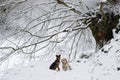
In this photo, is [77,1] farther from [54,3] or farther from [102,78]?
[102,78]

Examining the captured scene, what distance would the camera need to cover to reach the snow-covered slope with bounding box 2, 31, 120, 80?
24.8ft

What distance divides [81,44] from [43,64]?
2.06 metres

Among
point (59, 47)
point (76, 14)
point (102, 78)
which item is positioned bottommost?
point (102, 78)

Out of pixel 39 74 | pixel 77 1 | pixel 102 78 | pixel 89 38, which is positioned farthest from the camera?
pixel 89 38

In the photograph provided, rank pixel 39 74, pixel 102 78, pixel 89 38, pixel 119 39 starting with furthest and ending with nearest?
pixel 89 38 < pixel 119 39 < pixel 39 74 < pixel 102 78

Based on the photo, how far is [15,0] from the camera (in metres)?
9.88

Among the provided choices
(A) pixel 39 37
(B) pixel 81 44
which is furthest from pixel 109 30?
(A) pixel 39 37

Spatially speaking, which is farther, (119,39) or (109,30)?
(109,30)

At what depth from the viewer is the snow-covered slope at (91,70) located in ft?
24.8

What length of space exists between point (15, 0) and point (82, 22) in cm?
217

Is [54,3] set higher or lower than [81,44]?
higher

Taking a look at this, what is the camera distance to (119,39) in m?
9.32

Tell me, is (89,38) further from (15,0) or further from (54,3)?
(15,0)

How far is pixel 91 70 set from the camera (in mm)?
8023
